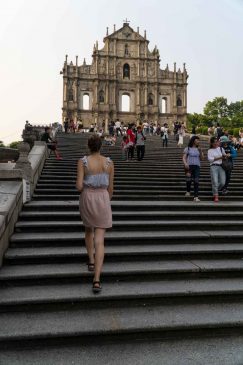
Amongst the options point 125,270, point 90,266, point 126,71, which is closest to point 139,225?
point 125,270

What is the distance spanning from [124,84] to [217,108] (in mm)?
26757

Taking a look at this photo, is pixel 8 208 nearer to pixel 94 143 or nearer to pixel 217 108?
pixel 94 143

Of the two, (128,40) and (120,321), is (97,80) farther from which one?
(120,321)

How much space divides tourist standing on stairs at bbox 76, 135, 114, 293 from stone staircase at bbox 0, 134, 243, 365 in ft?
1.57

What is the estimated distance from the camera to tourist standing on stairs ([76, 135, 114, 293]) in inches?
174

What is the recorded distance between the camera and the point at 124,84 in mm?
65250

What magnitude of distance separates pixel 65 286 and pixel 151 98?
207ft

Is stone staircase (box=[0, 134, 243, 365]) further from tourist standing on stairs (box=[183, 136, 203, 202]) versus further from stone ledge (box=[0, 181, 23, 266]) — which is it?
tourist standing on stairs (box=[183, 136, 203, 202])

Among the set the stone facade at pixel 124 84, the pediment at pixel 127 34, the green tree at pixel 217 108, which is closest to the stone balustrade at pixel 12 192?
the stone facade at pixel 124 84

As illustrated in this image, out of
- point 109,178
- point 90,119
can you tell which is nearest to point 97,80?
point 90,119

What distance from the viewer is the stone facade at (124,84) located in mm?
63188

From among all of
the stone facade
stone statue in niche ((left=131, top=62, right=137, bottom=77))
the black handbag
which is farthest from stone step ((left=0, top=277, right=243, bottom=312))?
stone statue in niche ((left=131, top=62, right=137, bottom=77))

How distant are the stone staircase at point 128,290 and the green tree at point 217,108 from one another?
7806 centimetres

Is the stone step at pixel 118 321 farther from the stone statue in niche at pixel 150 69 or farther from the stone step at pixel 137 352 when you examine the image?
the stone statue in niche at pixel 150 69
